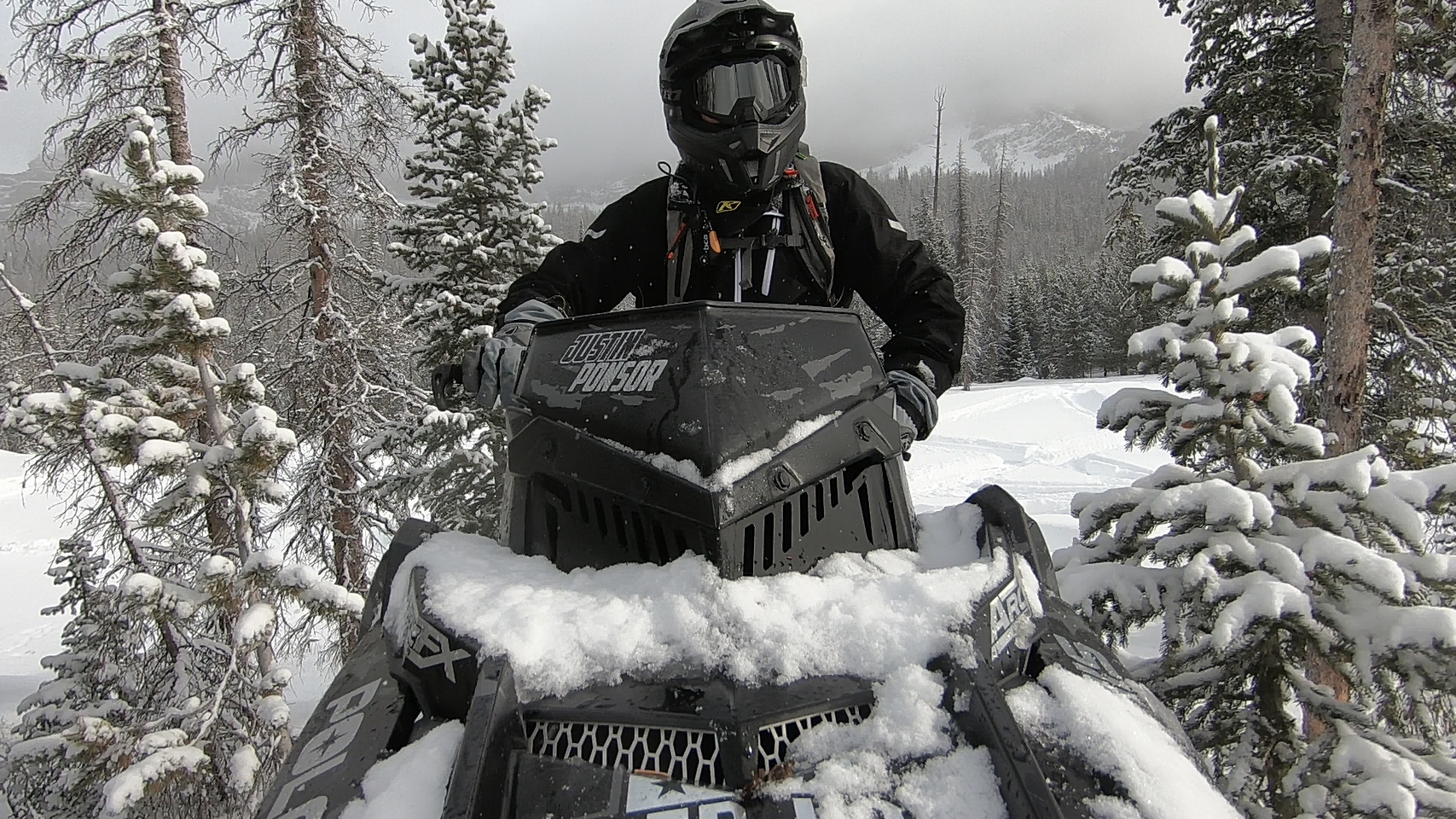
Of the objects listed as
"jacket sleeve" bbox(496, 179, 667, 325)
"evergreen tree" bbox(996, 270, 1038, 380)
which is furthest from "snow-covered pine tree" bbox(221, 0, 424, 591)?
"evergreen tree" bbox(996, 270, 1038, 380)

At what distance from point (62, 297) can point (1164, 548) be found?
13.5 metres

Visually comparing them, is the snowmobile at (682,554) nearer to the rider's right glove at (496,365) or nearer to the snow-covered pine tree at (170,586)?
the rider's right glove at (496,365)

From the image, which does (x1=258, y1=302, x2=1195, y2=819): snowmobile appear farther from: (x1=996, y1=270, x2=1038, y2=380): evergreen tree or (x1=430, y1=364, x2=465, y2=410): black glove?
(x1=996, y1=270, x2=1038, y2=380): evergreen tree

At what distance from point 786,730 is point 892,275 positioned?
1922mm

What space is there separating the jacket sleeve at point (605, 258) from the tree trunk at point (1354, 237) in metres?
6.50

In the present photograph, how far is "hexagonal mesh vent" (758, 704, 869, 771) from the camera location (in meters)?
1.25

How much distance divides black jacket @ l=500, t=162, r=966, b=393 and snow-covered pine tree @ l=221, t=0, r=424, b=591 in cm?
937

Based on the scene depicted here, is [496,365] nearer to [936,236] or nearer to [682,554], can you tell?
[682,554]

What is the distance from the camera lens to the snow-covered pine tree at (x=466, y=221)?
10.2m

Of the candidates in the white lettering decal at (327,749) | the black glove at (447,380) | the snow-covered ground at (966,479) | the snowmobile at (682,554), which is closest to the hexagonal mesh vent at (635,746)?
the snowmobile at (682,554)

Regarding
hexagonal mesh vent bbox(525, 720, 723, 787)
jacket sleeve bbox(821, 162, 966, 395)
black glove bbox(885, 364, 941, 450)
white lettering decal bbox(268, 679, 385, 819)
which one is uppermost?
jacket sleeve bbox(821, 162, 966, 395)


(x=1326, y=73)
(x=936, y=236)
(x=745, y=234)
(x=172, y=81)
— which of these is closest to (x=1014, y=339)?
(x=936, y=236)

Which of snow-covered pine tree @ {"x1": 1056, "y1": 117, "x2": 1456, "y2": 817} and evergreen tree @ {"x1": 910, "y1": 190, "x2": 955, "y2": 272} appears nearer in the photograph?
snow-covered pine tree @ {"x1": 1056, "y1": 117, "x2": 1456, "y2": 817}

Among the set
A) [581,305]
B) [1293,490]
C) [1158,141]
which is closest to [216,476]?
[581,305]
